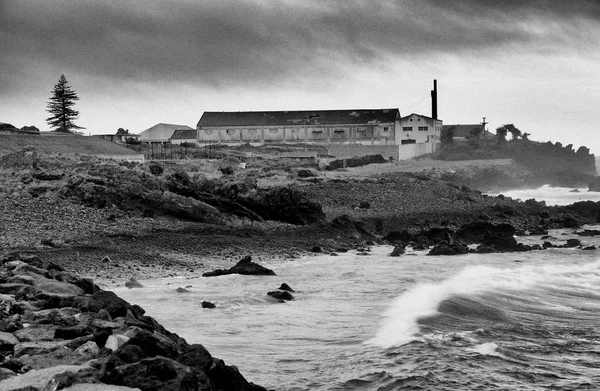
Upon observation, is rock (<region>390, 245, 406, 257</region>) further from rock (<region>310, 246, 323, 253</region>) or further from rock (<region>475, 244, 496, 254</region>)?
rock (<region>475, 244, 496, 254</region>)

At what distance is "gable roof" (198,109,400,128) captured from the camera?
92.8m

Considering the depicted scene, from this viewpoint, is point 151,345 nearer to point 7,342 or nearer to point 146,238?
point 7,342

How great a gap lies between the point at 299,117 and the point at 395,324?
78188 millimetres

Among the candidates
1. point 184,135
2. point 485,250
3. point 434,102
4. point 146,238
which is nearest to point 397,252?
point 485,250

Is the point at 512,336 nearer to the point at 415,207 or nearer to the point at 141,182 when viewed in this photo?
the point at 141,182

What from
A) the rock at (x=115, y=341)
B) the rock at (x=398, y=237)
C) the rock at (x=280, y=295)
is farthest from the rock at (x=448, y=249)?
the rock at (x=115, y=341)

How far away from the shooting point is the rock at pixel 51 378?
852 cm

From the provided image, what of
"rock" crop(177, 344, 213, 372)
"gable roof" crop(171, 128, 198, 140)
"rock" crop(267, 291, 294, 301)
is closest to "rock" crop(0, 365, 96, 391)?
"rock" crop(177, 344, 213, 372)

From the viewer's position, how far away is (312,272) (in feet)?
79.3

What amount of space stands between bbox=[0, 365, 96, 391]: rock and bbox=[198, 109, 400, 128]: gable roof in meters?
84.2

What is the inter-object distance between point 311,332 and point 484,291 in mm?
7694

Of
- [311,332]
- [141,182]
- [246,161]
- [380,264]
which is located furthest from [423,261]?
[246,161]

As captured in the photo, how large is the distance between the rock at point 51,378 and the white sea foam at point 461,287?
291 inches

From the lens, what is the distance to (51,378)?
28.5 feet
